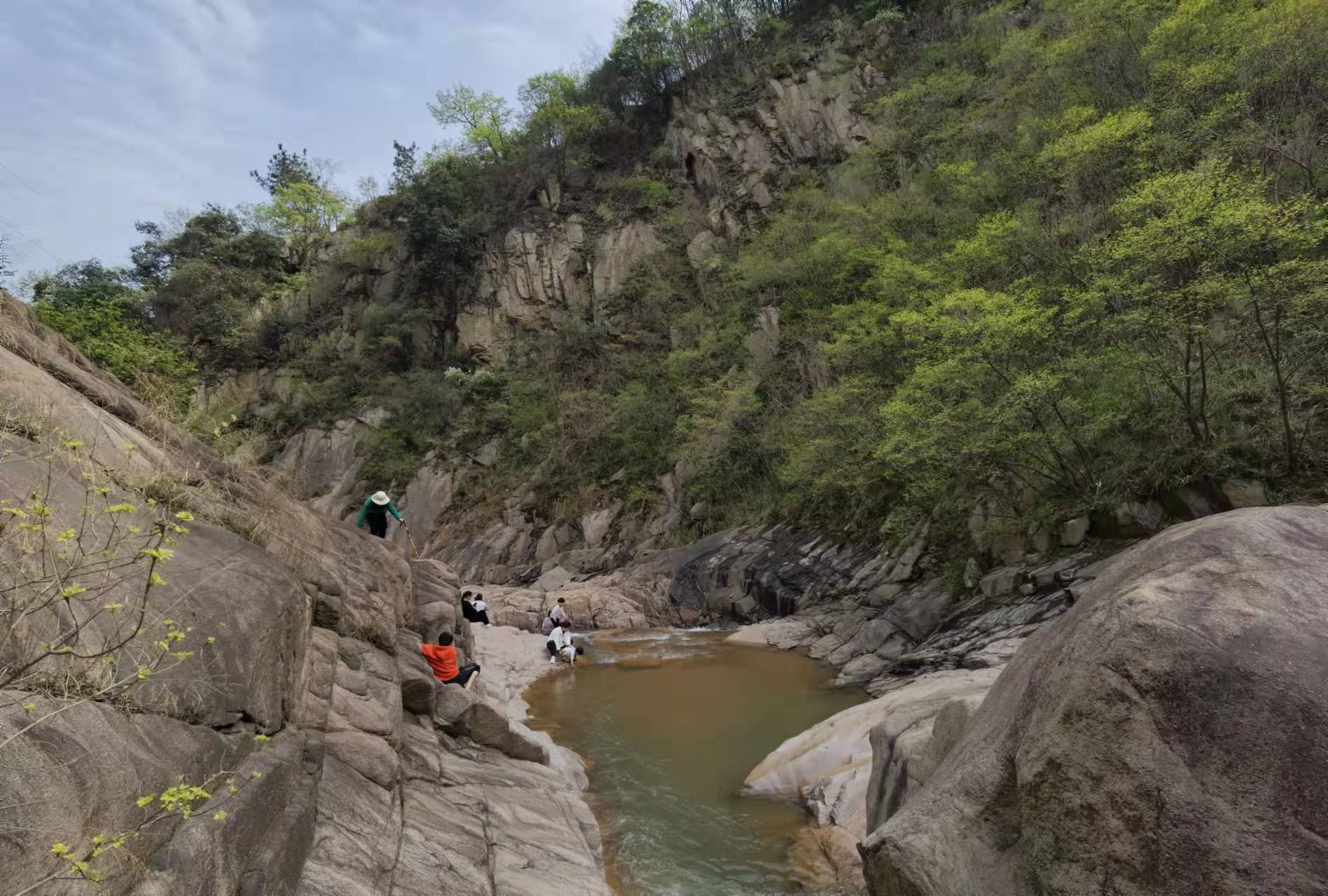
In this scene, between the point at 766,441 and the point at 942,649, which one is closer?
the point at 942,649

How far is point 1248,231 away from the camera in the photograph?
9422 mm

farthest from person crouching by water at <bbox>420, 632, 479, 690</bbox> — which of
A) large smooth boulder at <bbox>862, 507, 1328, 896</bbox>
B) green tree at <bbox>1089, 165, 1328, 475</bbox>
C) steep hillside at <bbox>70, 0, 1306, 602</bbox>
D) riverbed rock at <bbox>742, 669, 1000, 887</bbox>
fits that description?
green tree at <bbox>1089, 165, 1328, 475</bbox>

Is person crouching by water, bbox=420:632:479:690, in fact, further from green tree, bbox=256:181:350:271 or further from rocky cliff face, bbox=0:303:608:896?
green tree, bbox=256:181:350:271

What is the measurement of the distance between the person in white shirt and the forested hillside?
27.9 ft

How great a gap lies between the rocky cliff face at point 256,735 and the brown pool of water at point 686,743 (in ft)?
2.72

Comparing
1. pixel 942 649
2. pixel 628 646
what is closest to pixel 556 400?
pixel 628 646

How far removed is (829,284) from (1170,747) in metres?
25.8

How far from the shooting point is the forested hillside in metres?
11.5

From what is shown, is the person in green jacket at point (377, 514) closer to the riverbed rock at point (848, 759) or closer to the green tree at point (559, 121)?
the riverbed rock at point (848, 759)

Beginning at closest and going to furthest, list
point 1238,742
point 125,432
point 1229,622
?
point 1238,742 → point 1229,622 → point 125,432

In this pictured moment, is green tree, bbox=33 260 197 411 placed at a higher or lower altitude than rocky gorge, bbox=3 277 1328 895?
higher

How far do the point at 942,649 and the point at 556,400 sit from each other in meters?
25.4

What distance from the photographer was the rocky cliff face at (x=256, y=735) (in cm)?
306

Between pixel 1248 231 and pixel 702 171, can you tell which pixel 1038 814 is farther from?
pixel 702 171
